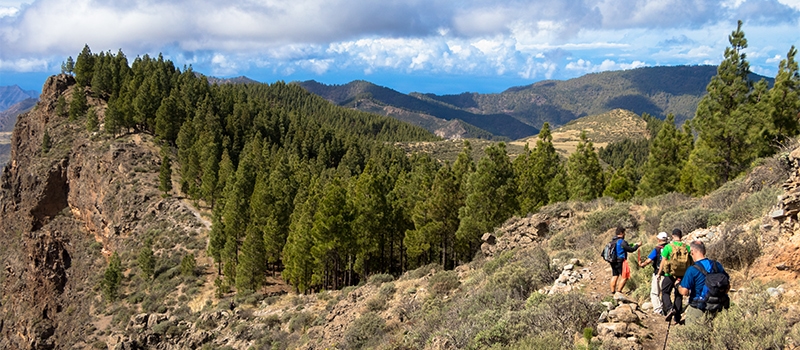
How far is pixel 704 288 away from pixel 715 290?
19 centimetres

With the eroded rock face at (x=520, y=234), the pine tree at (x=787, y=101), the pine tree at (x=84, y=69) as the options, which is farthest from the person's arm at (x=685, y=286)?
the pine tree at (x=84, y=69)

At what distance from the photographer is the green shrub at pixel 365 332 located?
15684 mm

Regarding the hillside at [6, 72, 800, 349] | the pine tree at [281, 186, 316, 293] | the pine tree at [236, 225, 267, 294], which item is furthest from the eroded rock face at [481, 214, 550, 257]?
the pine tree at [236, 225, 267, 294]

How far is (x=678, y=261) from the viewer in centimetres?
889

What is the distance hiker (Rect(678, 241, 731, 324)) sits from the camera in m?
7.56

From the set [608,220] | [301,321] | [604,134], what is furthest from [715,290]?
[604,134]

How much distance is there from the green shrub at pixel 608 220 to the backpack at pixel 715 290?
35.7 ft

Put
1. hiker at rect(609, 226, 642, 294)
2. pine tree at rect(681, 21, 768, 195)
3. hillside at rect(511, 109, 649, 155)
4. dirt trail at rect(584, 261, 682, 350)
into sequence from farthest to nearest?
1. hillside at rect(511, 109, 649, 155)
2. pine tree at rect(681, 21, 768, 195)
3. hiker at rect(609, 226, 642, 294)
4. dirt trail at rect(584, 261, 682, 350)

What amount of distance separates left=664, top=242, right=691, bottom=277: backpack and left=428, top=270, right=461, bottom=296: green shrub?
31.7 ft

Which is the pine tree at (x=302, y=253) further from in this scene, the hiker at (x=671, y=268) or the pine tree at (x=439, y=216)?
the hiker at (x=671, y=268)

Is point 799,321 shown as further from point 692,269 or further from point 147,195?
point 147,195

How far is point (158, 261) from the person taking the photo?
44.6m

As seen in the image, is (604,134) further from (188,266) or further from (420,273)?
(420,273)

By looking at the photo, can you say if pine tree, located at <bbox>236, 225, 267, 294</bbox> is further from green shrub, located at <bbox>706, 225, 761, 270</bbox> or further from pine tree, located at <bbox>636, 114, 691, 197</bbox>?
green shrub, located at <bbox>706, 225, 761, 270</bbox>
